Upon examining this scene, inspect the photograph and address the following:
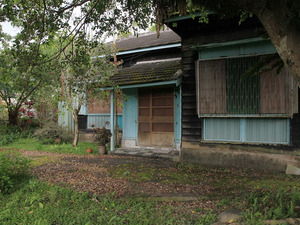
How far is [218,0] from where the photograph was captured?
372 centimetres

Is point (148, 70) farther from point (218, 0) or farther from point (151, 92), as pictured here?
point (218, 0)

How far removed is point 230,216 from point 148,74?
5.63m

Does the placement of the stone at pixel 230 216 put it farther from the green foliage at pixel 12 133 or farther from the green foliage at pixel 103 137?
the green foliage at pixel 12 133

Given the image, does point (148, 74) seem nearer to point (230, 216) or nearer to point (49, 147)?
point (49, 147)

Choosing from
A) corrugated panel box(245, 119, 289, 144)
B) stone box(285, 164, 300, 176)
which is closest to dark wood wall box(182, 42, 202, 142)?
corrugated panel box(245, 119, 289, 144)

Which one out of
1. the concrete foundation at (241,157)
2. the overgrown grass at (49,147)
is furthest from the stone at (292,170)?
the overgrown grass at (49,147)

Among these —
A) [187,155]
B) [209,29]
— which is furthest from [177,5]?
[187,155]

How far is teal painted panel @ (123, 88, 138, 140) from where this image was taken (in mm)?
9414

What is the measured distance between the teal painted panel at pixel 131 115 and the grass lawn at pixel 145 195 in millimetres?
2706

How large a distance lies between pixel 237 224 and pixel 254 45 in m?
4.85

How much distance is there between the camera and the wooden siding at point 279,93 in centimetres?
576

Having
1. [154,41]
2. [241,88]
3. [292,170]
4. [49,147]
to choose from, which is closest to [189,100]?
[241,88]

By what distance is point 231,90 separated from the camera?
6.48 metres

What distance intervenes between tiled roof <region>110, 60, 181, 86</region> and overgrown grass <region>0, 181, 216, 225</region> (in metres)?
4.19
